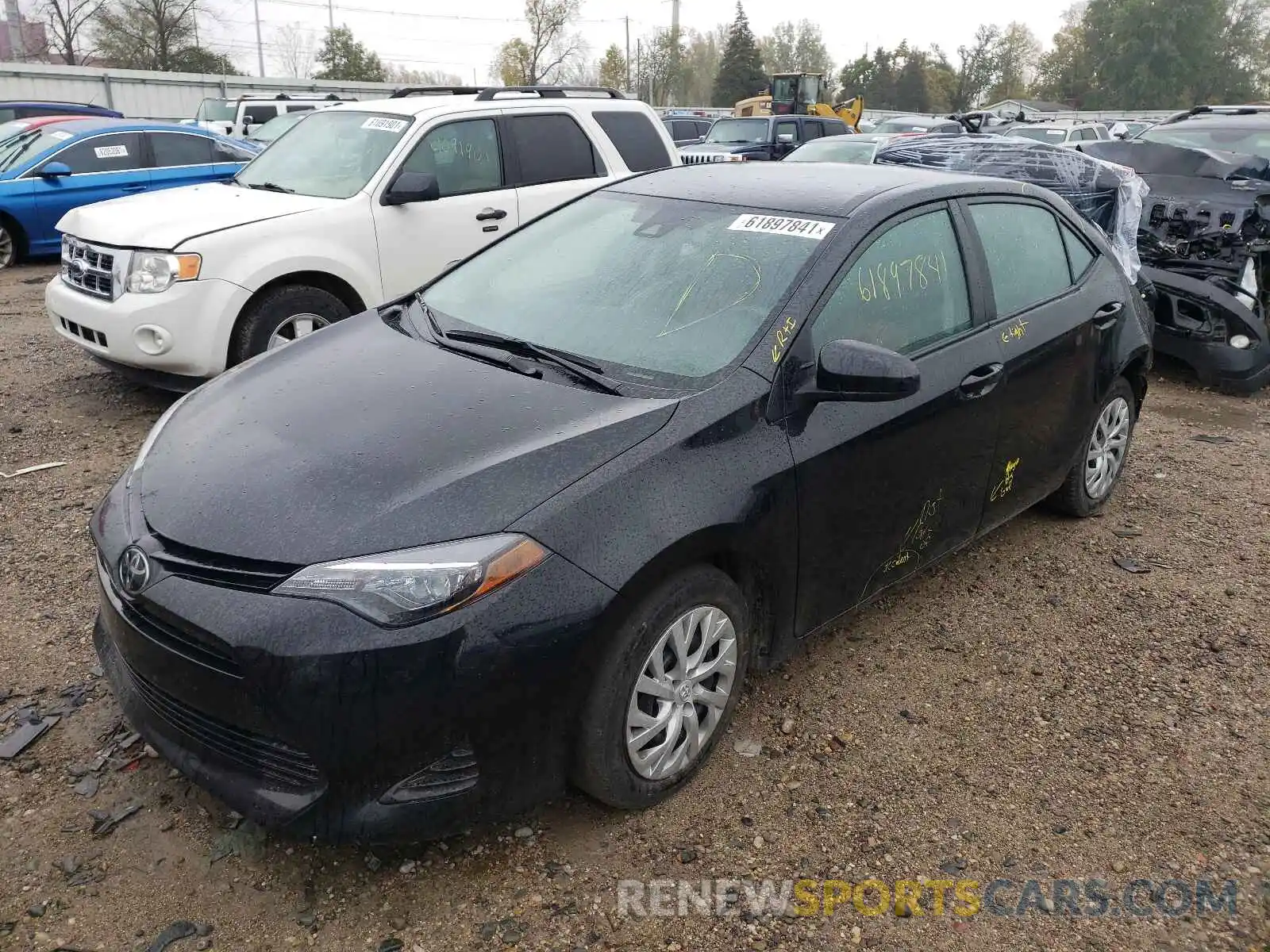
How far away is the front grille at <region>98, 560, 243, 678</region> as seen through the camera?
2191mm

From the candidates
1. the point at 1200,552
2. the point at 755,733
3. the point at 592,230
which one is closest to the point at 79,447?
the point at 592,230

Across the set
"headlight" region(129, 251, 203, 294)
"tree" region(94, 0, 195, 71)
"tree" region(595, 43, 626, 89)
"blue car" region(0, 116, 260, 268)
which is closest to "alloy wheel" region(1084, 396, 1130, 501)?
"headlight" region(129, 251, 203, 294)

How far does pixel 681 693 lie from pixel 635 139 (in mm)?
5737

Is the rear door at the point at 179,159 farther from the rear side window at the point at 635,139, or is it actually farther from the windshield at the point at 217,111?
the windshield at the point at 217,111

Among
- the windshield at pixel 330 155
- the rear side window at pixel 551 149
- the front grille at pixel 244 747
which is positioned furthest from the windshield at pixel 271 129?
the front grille at pixel 244 747

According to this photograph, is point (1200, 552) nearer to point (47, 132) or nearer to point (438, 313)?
point (438, 313)

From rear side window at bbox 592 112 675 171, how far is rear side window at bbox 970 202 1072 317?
378cm

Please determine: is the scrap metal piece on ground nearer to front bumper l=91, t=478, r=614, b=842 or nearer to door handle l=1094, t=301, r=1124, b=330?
front bumper l=91, t=478, r=614, b=842

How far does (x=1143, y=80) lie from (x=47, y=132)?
72940mm

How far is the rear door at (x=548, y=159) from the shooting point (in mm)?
6809

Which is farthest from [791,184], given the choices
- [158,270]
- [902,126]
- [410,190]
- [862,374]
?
[902,126]

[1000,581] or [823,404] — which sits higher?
[823,404]

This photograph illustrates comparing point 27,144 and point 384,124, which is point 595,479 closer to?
point 384,124

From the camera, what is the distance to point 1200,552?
178 inches
